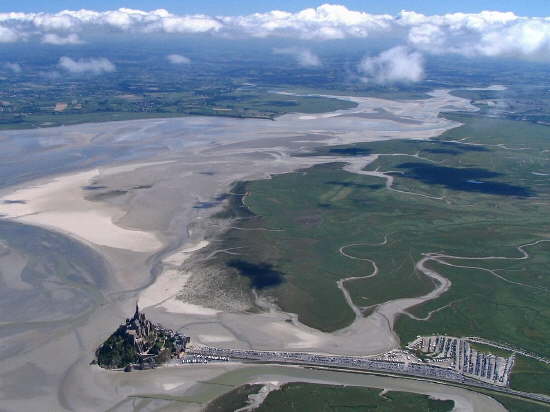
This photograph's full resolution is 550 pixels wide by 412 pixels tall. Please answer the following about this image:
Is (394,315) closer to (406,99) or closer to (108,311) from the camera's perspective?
(108,311)

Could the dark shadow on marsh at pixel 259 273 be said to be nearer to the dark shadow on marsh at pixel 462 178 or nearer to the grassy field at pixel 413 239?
the grassy field at pixel 413 239

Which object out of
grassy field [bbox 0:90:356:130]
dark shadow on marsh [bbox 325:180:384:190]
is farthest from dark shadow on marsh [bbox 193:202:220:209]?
grassy field [bbox 0:90:356:130]

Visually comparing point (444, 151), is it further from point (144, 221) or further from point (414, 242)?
point (144, 221)

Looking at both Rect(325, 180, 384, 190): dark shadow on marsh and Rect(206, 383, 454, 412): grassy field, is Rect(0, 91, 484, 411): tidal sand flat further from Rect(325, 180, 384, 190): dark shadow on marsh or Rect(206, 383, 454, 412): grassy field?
Rect(325, 180, 384, 190): dark shadow on marsh

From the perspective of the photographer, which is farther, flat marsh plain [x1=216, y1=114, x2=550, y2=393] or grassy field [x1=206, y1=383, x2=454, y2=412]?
flat marsh plain [x1=216, y1=114, x2=550, y2=393]

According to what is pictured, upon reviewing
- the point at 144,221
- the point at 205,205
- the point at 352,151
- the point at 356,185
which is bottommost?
the point at 144,221

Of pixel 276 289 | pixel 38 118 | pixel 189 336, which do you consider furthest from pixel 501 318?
pixel 38 118

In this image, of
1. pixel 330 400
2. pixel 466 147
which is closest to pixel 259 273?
pixel 330 400
